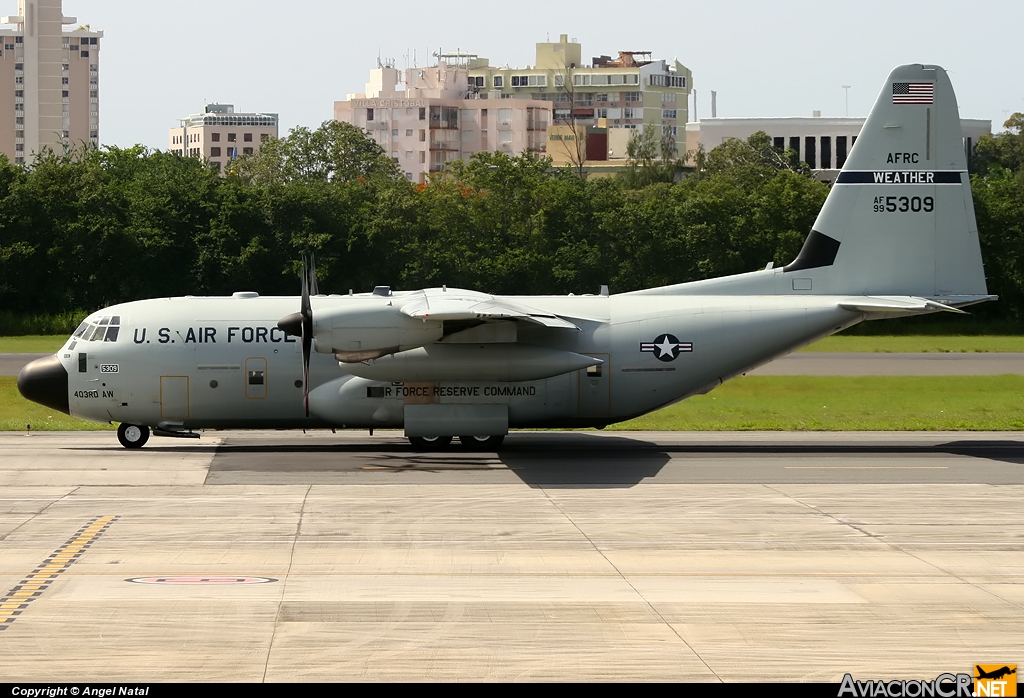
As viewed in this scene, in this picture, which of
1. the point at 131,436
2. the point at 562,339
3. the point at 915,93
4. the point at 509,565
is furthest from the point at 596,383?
the point at 509,565

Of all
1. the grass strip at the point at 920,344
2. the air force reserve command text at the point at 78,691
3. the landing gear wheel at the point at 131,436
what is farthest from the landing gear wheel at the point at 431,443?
the grass strip at the point at 920,344

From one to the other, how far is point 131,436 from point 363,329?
7.17 meters

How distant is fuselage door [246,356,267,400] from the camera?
27.2 metres

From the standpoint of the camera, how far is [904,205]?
28.5m

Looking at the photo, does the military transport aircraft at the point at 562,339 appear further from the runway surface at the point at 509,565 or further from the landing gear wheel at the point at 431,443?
the runway surface at the point at 509,565

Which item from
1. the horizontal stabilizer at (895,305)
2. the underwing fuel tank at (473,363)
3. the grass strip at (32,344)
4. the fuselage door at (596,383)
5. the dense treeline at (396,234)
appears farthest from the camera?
the dense treeline at (396,234)

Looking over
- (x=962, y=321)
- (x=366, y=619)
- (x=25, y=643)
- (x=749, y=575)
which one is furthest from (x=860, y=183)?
(x=962, y=321)

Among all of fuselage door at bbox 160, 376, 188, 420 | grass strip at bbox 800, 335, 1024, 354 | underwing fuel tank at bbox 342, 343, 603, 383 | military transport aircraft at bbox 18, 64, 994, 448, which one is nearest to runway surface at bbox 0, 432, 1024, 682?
fuselage door at bbox 160, 376, 188, 420

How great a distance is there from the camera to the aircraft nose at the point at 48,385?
2731cm

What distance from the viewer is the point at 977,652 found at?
11.8 meters

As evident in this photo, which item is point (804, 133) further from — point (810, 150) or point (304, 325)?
point (304, 325)

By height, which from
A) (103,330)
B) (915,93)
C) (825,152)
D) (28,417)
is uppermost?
(825,152)

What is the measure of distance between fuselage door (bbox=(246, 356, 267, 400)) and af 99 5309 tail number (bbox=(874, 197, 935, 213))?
1490 cm

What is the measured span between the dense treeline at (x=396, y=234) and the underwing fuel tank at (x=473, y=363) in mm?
45098
